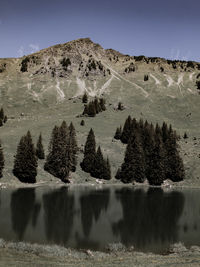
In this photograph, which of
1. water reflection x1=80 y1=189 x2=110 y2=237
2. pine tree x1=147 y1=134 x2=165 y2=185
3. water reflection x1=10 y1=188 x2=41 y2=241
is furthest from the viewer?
pine tree x1=147 y1=134 x2=165 y2=185

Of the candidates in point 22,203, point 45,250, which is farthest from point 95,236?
point 22,203

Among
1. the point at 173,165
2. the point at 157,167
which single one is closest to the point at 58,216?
the point at 157,167

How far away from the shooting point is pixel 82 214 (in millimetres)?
51656

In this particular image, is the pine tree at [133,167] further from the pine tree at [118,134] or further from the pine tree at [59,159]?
the pine tree at [118,134]

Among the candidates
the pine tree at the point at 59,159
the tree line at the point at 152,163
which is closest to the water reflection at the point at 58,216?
the pine tree at the point at 59,159

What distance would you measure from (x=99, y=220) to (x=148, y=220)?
9070 millimetres

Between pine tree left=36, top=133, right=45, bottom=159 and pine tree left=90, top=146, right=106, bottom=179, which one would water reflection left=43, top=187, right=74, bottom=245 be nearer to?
pine tree left=90, top=146, right=106, bottom=179

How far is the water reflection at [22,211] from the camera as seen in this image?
40.2m

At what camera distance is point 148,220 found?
48750 millimetres

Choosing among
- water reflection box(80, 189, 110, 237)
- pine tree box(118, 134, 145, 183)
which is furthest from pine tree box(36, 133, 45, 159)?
water reflection box(80, 189, 110, 237)

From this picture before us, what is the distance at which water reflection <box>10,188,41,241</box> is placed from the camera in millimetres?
40250

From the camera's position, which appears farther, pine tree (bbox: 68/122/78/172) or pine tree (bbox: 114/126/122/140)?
pine tree (bbox: 114/126/122/140)

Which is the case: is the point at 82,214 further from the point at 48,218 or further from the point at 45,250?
the point at 45,250

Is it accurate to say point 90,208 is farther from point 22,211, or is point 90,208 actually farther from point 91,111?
point 91,111
